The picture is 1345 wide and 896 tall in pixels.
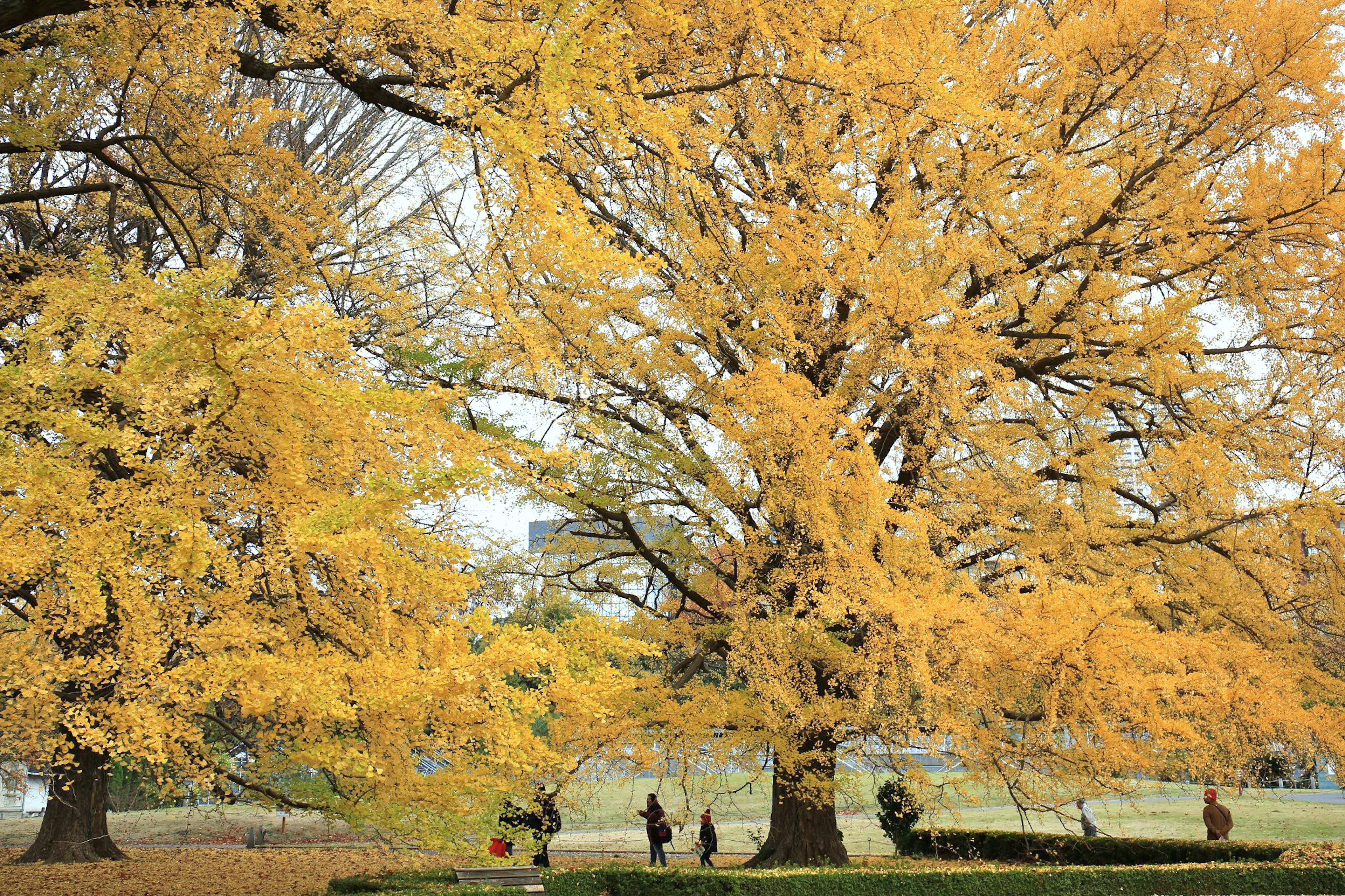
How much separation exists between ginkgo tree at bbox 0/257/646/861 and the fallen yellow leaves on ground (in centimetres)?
138

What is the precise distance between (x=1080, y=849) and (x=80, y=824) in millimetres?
11596

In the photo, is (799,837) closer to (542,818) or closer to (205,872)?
(542,818)

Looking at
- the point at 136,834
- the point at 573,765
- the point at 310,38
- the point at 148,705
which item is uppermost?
the point at 310,38

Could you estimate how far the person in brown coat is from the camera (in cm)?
980

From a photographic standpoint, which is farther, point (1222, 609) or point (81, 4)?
point (1222, 609)

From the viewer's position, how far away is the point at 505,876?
361 inches

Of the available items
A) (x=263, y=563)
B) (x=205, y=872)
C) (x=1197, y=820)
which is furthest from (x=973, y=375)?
(x=1197, y=820)

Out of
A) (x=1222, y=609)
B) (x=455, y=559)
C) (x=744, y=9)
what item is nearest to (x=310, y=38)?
(x=744, y=9)

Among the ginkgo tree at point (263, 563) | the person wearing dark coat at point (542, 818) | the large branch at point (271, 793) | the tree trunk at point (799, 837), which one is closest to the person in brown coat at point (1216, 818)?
the tree trunk at point (799, 837)

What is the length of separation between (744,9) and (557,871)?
Result: 679 cm

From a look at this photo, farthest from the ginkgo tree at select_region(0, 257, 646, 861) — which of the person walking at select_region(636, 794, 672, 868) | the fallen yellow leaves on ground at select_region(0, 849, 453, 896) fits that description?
the person walking at select_region(636, 794, 672, 868)

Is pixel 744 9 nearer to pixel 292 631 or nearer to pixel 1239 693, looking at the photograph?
pixel 292 631

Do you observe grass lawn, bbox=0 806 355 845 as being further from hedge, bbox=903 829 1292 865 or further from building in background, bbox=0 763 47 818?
hedge, bbox=903 829 1292 865

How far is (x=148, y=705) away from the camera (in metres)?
3.98
